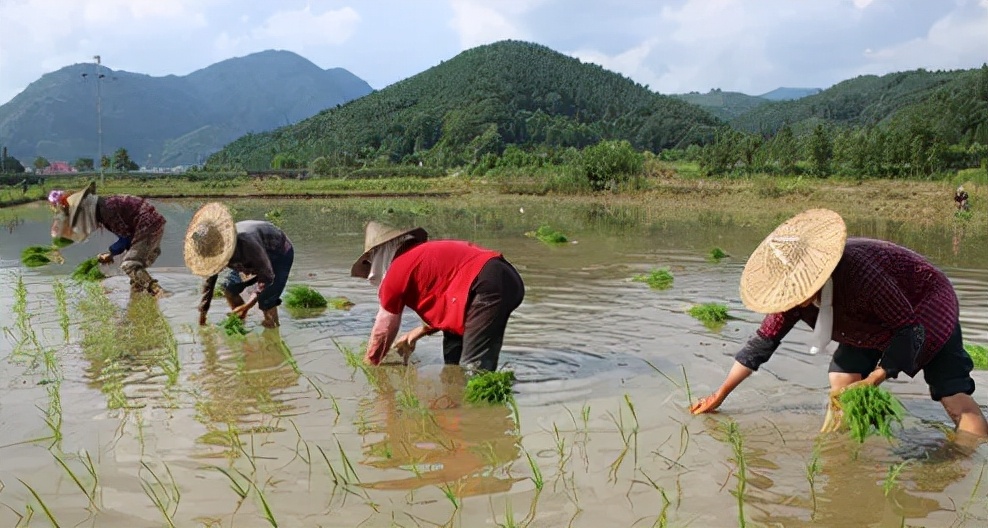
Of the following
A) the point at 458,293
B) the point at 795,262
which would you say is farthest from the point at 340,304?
the point at 795,262

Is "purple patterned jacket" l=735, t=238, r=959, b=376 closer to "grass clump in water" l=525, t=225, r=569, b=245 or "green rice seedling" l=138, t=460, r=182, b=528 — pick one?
"green rice seedling" l=138, t=460, r=182, b=528

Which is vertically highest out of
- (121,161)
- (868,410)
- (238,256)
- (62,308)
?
(121,161)

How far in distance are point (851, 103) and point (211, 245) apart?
104m

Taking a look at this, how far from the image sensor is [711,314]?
6.74 meters

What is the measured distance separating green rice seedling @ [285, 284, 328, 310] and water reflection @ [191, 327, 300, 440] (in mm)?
1077

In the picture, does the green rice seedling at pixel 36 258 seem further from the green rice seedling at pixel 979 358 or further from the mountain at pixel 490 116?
the mountain at pixel 490 116

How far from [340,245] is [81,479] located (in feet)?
33.4

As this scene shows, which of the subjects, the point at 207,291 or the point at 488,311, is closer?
the point at 488,311

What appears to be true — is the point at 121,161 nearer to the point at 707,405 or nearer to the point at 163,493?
the point at 163,493

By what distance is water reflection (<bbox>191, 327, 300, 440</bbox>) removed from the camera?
415 centimetres

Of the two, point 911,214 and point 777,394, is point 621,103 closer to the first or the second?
point 911,214

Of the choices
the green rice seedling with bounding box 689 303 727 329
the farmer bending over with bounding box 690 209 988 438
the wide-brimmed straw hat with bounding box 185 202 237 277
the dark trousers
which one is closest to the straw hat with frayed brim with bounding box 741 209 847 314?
the farmer bending over with bounding box 690 209 988 438

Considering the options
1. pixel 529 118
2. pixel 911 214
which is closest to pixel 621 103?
pixel 529 118

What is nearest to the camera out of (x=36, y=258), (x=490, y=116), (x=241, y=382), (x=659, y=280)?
(x=241, y=382)
